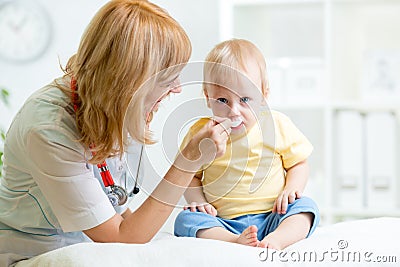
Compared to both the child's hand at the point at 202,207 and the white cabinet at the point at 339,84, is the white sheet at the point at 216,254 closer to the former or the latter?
the child's hand at the point at 202,207

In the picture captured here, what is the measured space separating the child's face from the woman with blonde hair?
3.4 inches

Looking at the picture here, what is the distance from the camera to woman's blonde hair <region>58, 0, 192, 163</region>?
1200 millimetres

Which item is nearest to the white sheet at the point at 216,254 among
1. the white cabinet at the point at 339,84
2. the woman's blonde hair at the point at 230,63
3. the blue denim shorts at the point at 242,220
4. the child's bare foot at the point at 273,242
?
the child's bare foot at the point at 273,242

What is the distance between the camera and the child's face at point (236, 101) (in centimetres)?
132

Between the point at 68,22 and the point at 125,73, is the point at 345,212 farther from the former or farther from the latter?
the point at 125,73

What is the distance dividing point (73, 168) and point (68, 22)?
2272 millimetres

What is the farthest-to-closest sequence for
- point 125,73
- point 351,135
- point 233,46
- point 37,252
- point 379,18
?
1. point 379,18
2. point 351,135
3. point 233,46
4. point 37,252
5. point 125,73

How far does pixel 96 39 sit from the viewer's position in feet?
4.02

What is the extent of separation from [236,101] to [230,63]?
108 mm

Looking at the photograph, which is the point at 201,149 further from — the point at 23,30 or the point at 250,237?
the point at 23,30

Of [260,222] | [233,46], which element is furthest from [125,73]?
[260,222]

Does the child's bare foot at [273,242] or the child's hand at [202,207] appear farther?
the child's hand at [202,207]

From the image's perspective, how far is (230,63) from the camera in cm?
140

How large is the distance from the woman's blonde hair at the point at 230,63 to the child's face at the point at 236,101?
0.05 feet
